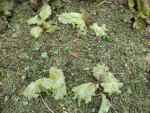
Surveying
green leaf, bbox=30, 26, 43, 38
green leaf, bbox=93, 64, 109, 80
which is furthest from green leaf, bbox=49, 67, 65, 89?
green leaf, bbox=30, 26, 43, 38

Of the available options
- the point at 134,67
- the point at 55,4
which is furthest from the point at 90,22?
the point at 134,67

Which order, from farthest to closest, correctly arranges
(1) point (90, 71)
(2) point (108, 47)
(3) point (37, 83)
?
(2) point (108, 47)
(1) point (90, 71)
(3) point (37, 83)

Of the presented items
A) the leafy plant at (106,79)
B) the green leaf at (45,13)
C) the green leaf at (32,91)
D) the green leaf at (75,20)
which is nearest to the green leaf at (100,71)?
the leafy plant at (106,79)

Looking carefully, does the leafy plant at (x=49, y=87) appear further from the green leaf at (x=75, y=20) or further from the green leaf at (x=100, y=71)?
the green leaf at (x=75, y=20)

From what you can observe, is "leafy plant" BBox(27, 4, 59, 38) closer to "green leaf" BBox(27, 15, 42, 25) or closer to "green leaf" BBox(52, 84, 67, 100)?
"green leaf" BBox(27, 15, 42, 25)

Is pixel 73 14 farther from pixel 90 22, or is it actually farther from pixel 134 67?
A: pixel 134 67

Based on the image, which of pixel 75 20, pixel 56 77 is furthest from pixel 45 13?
pixel 56 77
